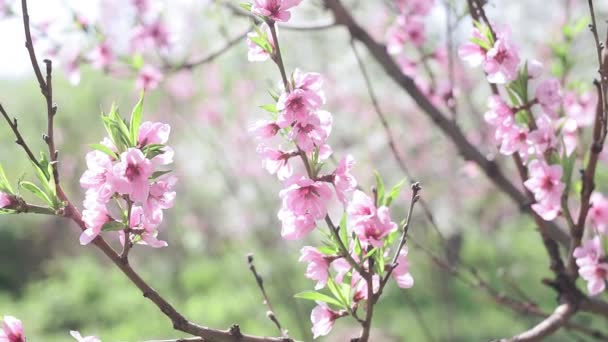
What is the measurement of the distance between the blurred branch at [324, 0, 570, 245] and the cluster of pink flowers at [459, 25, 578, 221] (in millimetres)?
389

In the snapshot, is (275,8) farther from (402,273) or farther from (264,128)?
(402,273)

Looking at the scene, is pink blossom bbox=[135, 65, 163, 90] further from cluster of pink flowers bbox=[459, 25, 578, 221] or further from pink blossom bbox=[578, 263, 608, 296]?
pink blossom bbox=[578, 263, 608, 296]

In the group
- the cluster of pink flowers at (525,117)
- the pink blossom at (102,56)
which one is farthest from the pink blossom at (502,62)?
the pink blossom at (102,56)

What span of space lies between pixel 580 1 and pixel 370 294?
5505 millimetres

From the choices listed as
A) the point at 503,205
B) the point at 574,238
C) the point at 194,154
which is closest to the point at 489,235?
the point at 503,205

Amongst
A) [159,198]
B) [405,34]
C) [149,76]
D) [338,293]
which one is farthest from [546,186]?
[149,76]

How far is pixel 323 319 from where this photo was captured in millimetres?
943

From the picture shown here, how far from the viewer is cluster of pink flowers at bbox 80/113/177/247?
813mm

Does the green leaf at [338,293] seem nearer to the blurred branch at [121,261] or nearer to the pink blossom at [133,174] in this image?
the blurred branch at [121,261]

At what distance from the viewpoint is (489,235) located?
6.08 m

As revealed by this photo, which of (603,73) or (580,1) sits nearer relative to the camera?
(603,73)

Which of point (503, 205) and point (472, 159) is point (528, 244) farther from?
point (472, 159)

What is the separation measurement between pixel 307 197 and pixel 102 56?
1.31 m

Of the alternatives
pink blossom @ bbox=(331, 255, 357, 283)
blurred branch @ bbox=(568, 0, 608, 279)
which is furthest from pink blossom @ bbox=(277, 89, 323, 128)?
blurred branch @ bbox=(568, 0, 608, 279)
